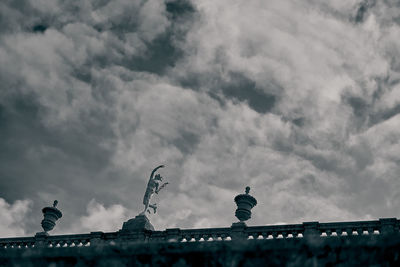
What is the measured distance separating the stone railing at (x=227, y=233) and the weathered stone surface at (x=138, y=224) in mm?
221

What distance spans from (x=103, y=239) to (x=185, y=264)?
13236mm

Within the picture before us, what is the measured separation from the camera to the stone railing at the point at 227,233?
13277mm

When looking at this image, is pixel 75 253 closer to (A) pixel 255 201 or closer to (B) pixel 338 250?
(B) pixel 338 250

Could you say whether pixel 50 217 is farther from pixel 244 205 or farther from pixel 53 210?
pixel 244 205

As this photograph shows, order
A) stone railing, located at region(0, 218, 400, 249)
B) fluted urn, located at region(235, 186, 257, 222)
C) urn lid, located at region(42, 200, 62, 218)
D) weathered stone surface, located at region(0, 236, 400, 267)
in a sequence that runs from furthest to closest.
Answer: urn lid, located at region(42, 200, 62, 218)
fluted urn, located at region(235, 186, 257, 222)
stone railing, located at region(0, 218, 400, 249)
weathered stone surface, located at region(0, 236, 400, 267)

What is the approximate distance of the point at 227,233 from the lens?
14.5 metres

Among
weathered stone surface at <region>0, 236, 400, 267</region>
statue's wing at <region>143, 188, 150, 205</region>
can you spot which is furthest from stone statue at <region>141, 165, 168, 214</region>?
weathered stone surface at <region>0, 236, 400, 267</region>

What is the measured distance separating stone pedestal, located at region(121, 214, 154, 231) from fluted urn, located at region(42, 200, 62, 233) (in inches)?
139

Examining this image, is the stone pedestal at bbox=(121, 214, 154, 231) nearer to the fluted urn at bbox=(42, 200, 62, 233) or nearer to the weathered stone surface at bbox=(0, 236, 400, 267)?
the fluted urn at bbox=(42, 200, 62, 233)

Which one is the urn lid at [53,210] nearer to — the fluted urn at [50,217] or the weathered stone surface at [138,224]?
the fluted urn at [50,217]

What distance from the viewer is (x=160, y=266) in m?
3.36

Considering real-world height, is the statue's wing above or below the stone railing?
above

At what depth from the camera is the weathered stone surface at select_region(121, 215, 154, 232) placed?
15.9 m

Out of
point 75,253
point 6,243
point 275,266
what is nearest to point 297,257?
point 275,266
